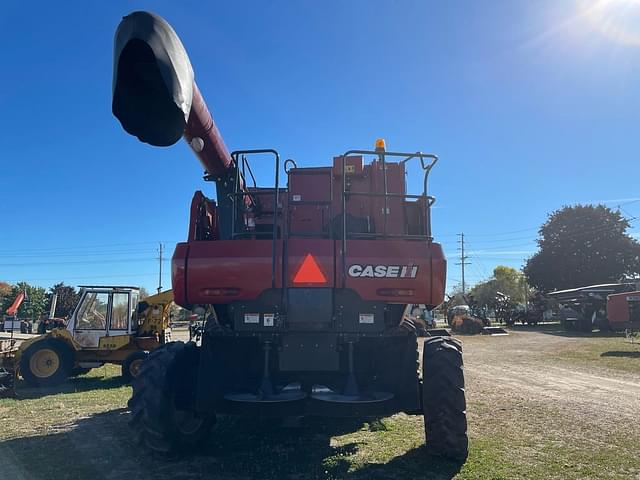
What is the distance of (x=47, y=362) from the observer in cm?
1211

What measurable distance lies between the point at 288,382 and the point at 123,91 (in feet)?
11.2

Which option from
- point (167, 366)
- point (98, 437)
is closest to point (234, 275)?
point (167, 366)

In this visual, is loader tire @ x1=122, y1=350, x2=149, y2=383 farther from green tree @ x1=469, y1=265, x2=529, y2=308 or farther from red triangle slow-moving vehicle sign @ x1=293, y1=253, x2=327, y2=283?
green tree @ x1=469, y1=265, x2=529, y2=308

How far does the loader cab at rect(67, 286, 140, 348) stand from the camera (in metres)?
12.6

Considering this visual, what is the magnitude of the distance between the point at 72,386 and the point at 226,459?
8.11 metres

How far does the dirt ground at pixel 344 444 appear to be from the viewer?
5.05 metres

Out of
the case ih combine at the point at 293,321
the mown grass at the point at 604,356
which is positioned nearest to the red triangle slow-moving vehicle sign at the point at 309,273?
the case ih combine at the point at 293,321

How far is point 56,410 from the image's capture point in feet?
28.0

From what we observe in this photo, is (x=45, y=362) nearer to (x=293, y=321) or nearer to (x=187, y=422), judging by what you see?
(x=187, y=422)

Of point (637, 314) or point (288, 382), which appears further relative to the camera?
point (637, 314)

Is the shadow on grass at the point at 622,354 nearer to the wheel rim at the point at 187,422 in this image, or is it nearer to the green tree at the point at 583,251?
the wheel rim at the point at 187,422

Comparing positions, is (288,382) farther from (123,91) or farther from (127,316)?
(127,316)

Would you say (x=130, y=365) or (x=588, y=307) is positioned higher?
(x=588, y=307)

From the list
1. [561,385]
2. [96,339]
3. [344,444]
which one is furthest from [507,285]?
[344,444]
